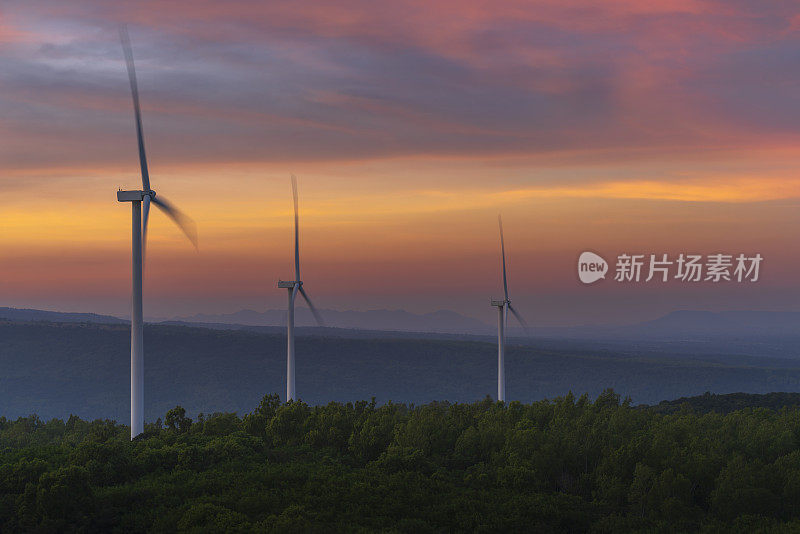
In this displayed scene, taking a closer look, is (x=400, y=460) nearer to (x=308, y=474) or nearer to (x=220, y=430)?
(x=308, y=474)

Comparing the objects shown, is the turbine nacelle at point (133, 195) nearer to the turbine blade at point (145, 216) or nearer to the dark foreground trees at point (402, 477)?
the turbine blade at point (145, 216)

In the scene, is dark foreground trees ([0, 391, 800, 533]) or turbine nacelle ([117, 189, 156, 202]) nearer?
dark foreground trees ([0, 391, 800, 533])

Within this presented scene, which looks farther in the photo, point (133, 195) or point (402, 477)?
point (133, 195)

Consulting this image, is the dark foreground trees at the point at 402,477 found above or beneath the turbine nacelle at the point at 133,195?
beneath

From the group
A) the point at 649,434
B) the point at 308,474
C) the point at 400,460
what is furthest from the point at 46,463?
the point at 649,434

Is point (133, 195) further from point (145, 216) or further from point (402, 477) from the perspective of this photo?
point (402, 477)

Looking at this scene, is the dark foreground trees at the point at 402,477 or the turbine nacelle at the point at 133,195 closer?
the dark foreground trees at the point at 402,477

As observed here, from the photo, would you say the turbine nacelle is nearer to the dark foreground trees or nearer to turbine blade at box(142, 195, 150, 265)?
turbine blade at box(142, 195, 150, 265)

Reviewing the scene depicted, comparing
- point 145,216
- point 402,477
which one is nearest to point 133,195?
point 145,216

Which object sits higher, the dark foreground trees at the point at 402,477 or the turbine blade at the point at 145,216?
the turbine blade at the point at 145,216

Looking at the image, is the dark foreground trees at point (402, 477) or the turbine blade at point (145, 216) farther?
the turbine blade at point (145, 216)
